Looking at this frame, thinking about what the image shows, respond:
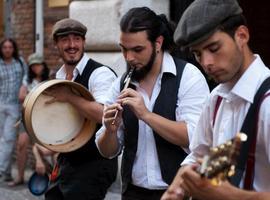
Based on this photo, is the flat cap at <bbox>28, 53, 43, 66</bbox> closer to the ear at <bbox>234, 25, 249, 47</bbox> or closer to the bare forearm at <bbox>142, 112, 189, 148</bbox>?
the bare forearm at <bbox>142, 112, 189, 148</bbox>

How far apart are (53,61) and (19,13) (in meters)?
0.95

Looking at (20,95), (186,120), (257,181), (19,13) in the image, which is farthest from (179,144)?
(19,13)

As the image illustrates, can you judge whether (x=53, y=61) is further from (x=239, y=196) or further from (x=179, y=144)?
(x=239, y=196)

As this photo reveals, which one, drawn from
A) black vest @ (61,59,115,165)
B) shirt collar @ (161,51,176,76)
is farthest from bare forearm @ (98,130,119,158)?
black vest @ (61,59,115,165)

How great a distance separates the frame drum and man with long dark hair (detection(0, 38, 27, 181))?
4.00 metres

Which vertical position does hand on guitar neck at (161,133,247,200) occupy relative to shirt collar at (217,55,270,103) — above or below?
below

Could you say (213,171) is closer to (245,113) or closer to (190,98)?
(245,113)

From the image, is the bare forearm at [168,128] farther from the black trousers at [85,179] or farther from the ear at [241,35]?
the black trousers at [85,179]

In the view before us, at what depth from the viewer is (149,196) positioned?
3.16m

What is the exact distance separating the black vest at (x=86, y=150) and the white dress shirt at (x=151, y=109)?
78 centimetres

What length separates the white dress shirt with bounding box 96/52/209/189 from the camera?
3.14 meters

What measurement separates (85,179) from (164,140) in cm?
96

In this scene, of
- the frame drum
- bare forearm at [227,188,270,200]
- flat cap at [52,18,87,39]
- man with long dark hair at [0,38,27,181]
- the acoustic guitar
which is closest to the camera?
the acoustic guitar

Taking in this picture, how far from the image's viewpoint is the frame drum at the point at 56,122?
379cm
